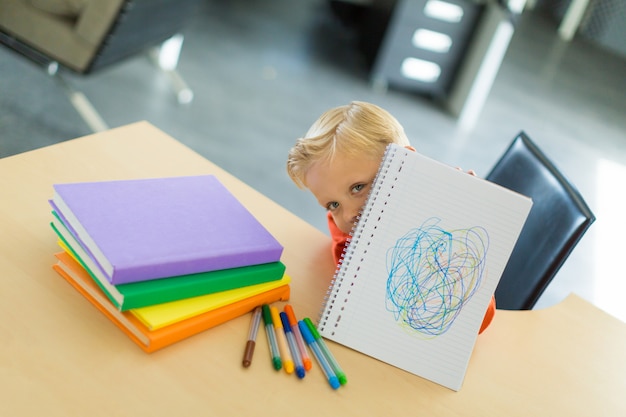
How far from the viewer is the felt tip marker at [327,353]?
0.92 metres

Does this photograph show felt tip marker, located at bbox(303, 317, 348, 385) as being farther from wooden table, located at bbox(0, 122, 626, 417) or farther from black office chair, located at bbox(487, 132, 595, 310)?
black office chair, located at bbox(487, 132, 595, 310)

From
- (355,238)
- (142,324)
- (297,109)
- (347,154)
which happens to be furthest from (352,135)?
(297,109)

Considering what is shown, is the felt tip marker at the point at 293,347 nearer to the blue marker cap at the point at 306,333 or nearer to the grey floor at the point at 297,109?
the blue marker cap at the point at 306,333

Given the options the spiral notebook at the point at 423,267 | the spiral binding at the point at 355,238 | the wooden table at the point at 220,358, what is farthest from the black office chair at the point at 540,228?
the spiral binding at the point at 355,238

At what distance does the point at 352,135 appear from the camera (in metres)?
1.09

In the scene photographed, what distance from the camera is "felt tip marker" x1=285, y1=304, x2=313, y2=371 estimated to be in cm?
92

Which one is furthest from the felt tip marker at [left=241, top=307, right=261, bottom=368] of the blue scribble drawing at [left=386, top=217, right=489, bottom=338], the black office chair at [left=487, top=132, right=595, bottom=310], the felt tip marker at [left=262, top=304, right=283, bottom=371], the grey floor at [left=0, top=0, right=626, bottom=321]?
the grey floor at [left=0, top=0, right=626, bottom=321]

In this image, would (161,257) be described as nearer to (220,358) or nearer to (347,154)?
(220,358)

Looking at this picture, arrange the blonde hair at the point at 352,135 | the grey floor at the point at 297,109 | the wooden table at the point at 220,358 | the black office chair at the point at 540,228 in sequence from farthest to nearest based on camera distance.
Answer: the grey floor at the point at 297,109
the black office chair at the point at 540,228
the blonde hair at the point at 352,135
the wooden table at the point at 220,358

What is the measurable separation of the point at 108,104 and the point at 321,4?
270 cm

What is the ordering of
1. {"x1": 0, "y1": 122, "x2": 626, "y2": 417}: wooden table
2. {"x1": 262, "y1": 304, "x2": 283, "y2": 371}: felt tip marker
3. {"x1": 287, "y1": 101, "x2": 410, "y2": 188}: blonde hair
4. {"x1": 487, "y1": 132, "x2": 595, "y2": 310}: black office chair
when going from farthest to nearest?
1. {"x1": 487, "y1": 132, "x2": 595, "y2": 310}: black office chair
2. {"x1": 287, "y1": 101, "x2": 410, "y2": 188}: blonde hair
3. {"x1": 262, "y1": 304, "x2": 283, "y2": 371}: felt tip marker
4. {"x1": 0, "y1": 122, "x2": 626, "y2": 417}: wooden table

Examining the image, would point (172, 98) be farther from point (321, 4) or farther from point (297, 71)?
point (321, 4)

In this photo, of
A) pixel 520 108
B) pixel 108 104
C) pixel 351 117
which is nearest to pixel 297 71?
pixel 108 104

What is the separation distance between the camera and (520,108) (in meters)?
4.36
